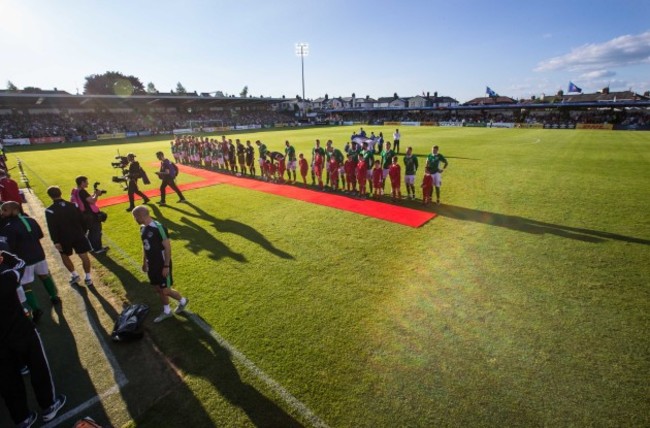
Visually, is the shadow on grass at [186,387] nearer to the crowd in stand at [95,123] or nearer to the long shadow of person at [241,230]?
the long shadow of person at [241,230]

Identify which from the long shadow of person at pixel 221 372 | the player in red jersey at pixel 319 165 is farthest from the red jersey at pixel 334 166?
the long shadow of person at pixel 221 372

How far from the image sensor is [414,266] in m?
6.98

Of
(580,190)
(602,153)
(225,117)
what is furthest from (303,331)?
(225,117)

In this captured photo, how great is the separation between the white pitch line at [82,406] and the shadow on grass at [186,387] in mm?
198

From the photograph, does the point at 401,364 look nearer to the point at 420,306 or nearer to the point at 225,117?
the point at 420,306

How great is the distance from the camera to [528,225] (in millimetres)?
9141

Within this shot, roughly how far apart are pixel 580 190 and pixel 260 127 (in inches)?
2193

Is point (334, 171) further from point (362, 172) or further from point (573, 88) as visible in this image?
point (573, 88)

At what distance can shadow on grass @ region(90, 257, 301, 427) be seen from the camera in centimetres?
373

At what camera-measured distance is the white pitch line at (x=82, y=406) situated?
3783 mm

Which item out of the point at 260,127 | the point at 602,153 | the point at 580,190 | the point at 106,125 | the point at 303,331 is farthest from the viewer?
the point at 260,127

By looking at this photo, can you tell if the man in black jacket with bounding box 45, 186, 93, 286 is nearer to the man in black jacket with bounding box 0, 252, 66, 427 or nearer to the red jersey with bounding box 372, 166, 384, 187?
the man in black jacket with bounding box 0, 252, 66, 427

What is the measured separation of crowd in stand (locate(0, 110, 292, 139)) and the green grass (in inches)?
1749

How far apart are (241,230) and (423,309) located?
5.80 metres
